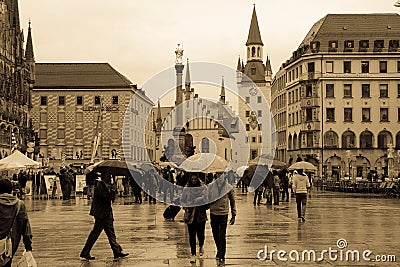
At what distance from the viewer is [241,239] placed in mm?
19703

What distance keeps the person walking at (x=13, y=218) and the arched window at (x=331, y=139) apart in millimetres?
85904

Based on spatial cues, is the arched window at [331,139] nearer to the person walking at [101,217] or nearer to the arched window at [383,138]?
the arched window at [383,138]

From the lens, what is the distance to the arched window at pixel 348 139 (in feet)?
311

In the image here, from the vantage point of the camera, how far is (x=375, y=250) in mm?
17062

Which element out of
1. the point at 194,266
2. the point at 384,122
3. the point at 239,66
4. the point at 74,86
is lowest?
the point at 194,266

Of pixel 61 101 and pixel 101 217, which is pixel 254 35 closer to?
pixel 61 101

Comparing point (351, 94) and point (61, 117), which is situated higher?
point (351, 94)

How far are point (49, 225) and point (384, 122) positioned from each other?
7499 centimetres

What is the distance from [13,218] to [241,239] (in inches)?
387

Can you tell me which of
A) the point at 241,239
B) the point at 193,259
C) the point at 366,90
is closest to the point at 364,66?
the point at 366,90

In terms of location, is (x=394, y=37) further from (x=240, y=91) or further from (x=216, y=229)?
(x=216, y=229)

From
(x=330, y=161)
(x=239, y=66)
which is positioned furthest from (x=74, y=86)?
(x=239, y=66)

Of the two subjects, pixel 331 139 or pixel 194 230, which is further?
pixel 331 139

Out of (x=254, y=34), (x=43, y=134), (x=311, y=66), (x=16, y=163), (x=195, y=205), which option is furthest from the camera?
(x=254, y=34)
